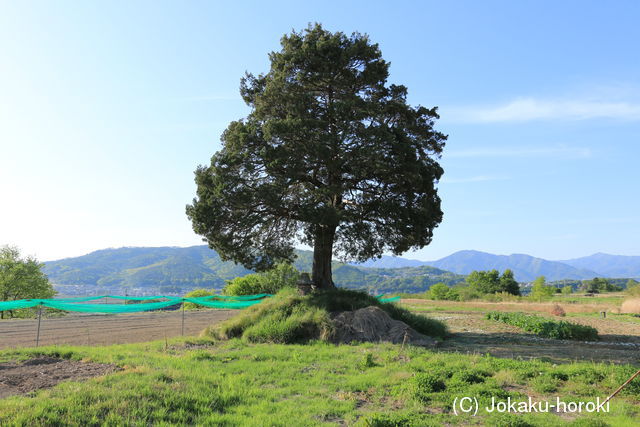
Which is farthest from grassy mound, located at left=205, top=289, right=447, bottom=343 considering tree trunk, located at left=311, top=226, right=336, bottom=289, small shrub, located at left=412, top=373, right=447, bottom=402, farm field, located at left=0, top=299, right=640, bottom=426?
small shrub, located at left=412, top=373, right=447, bottom=402

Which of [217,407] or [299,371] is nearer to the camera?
[217,407]

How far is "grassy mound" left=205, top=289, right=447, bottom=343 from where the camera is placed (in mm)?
15375

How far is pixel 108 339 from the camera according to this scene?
17953mm

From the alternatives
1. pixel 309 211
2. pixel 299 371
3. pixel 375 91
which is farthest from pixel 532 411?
pixel 375 91

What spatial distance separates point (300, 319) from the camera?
15.9m

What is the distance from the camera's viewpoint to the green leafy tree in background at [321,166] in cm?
1733

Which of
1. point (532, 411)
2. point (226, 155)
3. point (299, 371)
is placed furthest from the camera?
point (226, 155)

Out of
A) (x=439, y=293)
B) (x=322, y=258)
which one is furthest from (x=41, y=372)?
(x=439, y=293)

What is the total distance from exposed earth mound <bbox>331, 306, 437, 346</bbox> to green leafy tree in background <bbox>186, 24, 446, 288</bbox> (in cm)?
384

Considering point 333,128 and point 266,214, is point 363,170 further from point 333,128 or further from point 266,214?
point 266,214

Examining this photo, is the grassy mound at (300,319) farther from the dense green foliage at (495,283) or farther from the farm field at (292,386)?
the dense green foliage at (495,283)

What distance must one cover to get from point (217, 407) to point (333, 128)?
45.0 feet

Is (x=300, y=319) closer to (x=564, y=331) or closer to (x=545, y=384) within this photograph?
(x=545, y=384)

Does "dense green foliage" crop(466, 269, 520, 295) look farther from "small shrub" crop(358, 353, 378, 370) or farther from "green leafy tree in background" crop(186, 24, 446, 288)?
"small shrub" crop(358, 353, 378, 370)
